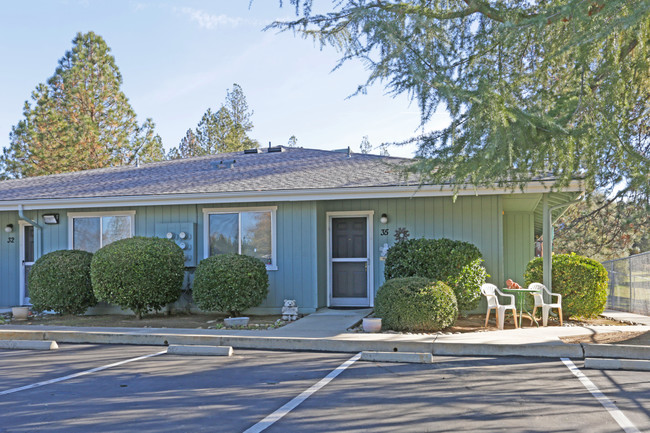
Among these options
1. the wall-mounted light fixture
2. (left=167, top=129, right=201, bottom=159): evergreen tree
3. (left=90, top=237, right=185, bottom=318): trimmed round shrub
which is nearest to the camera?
(left=90, top=237, right=185, bottom=318): trimmed round shrub

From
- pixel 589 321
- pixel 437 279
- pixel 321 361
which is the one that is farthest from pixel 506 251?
pixel 321 361

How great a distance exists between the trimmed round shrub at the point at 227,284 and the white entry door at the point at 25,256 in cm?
Result: 569

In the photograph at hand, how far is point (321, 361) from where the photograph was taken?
8.20 m

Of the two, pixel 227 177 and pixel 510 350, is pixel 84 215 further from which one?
pixel 510 350

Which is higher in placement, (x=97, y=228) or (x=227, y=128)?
(x=227, y=128)

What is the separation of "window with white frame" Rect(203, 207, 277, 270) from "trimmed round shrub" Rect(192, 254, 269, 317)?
1154 millimetres

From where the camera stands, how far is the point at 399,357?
26.4 feet

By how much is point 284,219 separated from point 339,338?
450cm

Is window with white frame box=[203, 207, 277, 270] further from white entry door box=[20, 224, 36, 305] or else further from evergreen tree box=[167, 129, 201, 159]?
evergreen tree box=[167, 129, 201, 159]

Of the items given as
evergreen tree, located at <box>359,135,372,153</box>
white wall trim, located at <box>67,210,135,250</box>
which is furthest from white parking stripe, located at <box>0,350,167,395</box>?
evergreen tree, located at <box>359,135,372,153</box>

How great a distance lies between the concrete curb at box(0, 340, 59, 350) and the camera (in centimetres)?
946

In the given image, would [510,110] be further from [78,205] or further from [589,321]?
[78,205]

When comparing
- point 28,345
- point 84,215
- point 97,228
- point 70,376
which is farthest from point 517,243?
point 70,376

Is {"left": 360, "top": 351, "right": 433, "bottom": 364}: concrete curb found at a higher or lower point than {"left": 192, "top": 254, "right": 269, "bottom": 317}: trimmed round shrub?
lower
